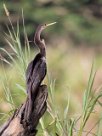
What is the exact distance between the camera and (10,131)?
70 centimetres

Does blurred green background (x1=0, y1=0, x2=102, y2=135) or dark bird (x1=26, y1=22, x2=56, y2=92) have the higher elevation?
dark bird (x1=26, y1=22, x2=56, y2=92)

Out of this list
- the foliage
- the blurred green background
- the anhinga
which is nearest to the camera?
the anhinga

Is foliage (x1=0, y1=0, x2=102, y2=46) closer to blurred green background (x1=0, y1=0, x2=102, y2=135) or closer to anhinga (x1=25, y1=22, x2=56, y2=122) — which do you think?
blurred green background (x1=0, y1=0, x2=102, y2=135)

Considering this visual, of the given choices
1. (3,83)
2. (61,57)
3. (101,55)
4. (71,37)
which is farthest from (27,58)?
(71,37)

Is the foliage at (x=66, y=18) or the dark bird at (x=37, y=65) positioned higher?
the dark bird at (x=37, y=65)

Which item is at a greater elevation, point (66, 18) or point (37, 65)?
point (37, 65)

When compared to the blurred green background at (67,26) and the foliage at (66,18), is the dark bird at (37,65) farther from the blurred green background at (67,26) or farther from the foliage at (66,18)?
the foliage at (66,18)

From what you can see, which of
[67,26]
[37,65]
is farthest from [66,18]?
[37,65]

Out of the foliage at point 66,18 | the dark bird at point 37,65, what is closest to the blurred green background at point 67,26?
the foliage at point 66,18

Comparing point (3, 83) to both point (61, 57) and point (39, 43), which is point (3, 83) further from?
point (61, 57)

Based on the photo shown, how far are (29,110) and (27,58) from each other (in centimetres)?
12

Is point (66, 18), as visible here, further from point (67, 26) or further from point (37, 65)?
point (37, 65)

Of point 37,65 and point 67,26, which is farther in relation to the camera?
point 67,26

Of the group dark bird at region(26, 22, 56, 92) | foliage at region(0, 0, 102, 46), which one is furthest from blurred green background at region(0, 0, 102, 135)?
dark bird at region(26, 22, 56, 92)
